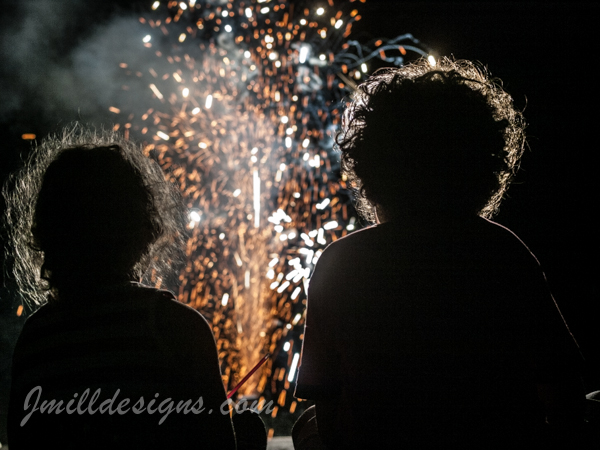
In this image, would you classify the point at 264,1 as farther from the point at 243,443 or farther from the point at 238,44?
the point at 243,443

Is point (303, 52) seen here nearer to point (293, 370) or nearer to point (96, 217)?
point (293, 370)

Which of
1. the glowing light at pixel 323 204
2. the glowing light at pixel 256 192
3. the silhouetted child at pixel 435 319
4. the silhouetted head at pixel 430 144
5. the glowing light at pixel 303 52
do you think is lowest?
the silhouetted child at pixel 435 319

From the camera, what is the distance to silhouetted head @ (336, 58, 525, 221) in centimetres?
98

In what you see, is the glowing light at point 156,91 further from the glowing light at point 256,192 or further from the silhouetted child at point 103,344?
the silhouetted child at point 103,344

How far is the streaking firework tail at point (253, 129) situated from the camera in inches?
187

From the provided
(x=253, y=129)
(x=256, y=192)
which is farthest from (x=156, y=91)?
(x=256, y=192)

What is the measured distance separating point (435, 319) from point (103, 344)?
70 centimetres

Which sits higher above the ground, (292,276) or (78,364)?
(292,276)

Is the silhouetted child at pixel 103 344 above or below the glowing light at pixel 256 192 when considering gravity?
below

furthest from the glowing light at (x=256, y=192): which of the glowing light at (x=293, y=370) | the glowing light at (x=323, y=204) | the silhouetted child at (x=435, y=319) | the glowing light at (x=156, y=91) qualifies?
the silhouetted child at (x=435, y=319)

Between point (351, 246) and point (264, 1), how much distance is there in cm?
450

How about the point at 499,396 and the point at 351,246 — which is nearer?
the point at 499,396

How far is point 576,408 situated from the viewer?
0.89 meters

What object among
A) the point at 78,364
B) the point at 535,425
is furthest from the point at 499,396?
the point at 78,364
